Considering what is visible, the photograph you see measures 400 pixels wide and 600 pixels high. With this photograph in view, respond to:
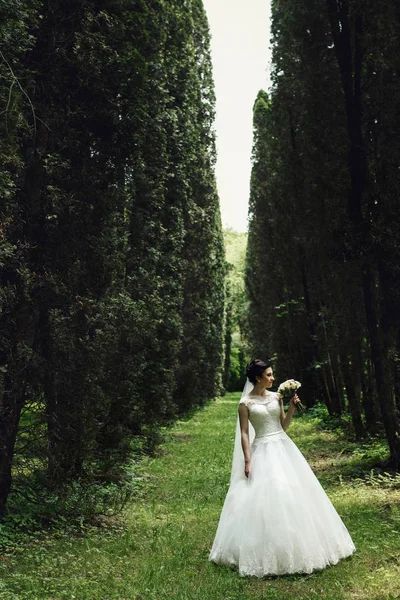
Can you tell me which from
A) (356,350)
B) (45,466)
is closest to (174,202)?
(356,350)

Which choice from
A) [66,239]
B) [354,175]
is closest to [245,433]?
[66,239]

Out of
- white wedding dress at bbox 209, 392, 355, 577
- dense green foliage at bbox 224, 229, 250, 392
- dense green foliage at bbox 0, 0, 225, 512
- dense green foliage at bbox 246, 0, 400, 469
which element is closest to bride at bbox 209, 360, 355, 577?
white wedding dress at bbox 209, 392, 355, 577

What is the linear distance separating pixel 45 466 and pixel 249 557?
3.24 metres

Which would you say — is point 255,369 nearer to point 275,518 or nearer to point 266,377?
point 266,377

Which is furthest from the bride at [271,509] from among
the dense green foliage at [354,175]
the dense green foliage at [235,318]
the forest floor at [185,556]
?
the dense green foliage at [235,318]

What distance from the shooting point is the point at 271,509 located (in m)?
6.50

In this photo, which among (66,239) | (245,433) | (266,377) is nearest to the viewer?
(245,433)

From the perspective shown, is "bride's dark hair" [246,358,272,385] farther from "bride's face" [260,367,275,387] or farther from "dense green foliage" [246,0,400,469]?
"dense green foliage" [246,0,400,469]

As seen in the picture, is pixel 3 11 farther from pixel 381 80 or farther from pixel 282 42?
pixel 282 42

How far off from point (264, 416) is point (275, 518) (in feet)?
3.64

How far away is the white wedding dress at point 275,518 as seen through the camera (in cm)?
634

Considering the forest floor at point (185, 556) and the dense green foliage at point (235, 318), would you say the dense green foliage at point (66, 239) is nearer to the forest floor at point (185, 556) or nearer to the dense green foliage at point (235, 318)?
the forest floor at point (185, 556)

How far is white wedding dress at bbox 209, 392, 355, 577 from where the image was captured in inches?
249

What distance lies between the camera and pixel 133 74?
9.80 meters
